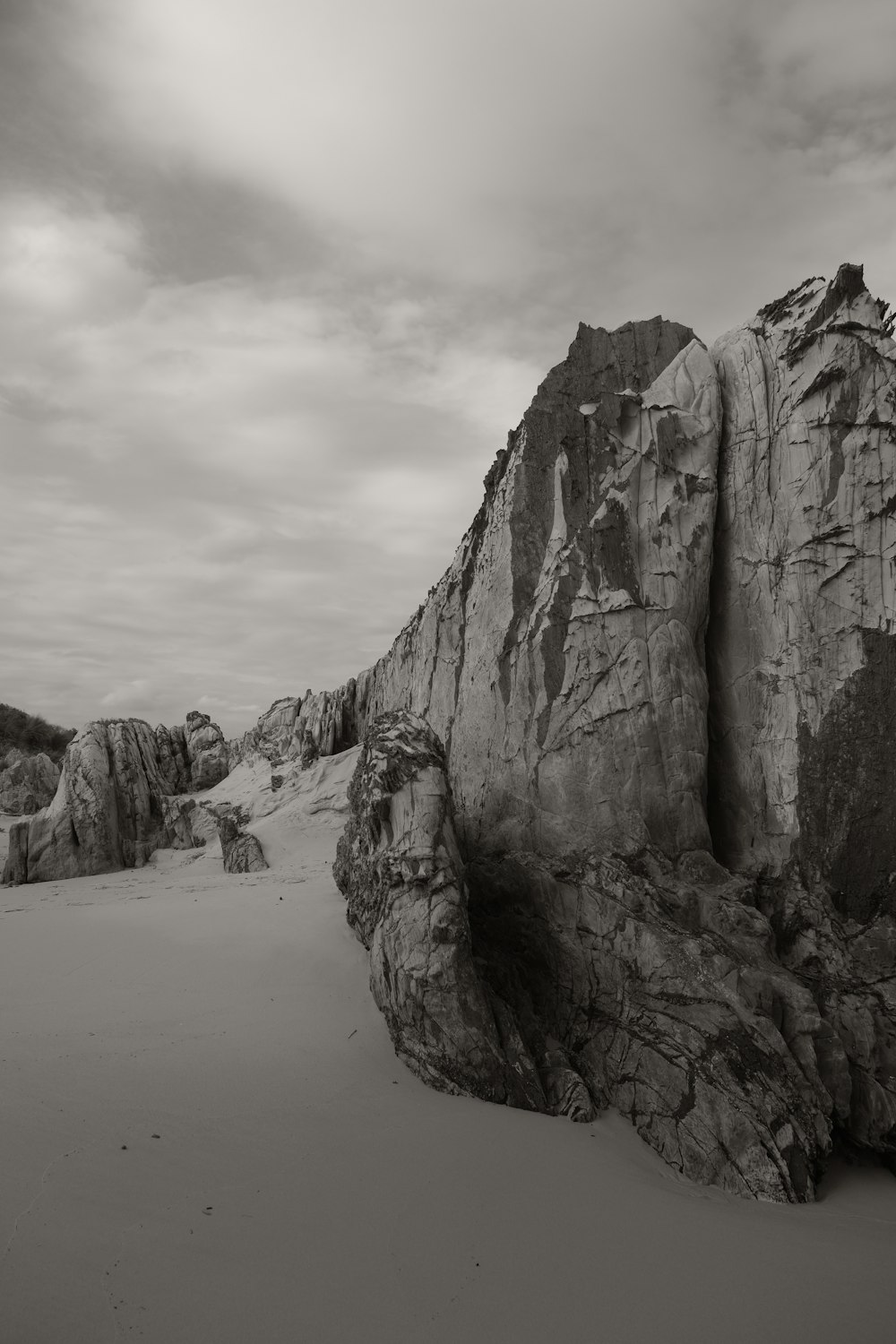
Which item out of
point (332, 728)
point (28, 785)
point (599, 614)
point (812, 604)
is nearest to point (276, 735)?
point (332, 728)

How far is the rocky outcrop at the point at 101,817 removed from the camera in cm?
1393

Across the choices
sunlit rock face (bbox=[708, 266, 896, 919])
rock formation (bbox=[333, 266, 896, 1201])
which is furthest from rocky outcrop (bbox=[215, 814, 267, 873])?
sunlit rock face (bbox=[708, 266, 896, 919])

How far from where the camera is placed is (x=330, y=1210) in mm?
4074

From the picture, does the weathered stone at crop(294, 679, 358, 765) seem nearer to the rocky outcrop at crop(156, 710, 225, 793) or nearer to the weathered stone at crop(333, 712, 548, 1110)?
the rocky outcrop at crop(156, 710, 225, 793)

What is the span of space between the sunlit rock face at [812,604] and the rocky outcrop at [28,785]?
20092 millimetres

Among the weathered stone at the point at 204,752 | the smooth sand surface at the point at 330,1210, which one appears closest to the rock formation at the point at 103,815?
the weathered stone at the point at 204,752

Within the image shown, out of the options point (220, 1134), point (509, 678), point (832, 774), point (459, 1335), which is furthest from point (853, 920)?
point (220, 1134)

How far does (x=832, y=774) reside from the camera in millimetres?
7324

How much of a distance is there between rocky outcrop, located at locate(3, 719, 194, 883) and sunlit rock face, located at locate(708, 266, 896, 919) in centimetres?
1178

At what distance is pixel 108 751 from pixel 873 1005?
14608mm

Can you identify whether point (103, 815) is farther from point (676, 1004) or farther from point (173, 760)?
point (676, 1004)

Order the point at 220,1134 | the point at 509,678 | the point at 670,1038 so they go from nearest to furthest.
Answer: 1. the point at 220,1134
2. the point at 670,1038
3. the point at 509,678

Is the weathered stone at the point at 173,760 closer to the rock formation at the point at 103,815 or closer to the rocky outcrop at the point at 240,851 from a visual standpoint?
the rock formation at the point at 103,815

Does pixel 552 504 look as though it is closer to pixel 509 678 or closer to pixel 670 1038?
pixel 509 678
